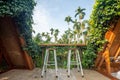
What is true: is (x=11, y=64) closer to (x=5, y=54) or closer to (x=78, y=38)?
(x=5, y=54)

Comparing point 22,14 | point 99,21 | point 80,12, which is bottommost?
point 99,21

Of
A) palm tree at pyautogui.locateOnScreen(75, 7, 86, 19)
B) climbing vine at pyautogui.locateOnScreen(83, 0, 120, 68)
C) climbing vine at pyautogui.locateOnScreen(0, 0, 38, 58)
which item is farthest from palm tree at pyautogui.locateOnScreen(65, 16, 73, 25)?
climbing vine at pyautogui.locateOnScreen(0, 0, 38, 58)

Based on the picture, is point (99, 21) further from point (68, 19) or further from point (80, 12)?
point (68, 19)

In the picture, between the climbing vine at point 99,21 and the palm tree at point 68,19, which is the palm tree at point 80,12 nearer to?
the palm tree at point 68,19

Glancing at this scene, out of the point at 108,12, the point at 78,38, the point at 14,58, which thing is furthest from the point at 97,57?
the point at 78,38

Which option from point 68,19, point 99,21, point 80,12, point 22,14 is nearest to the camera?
point 22,14

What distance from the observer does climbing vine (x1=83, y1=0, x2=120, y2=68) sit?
425 cm

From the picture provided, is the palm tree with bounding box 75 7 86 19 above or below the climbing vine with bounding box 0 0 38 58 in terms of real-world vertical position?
above

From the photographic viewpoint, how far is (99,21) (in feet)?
15.6

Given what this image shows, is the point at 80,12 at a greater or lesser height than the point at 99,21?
greater

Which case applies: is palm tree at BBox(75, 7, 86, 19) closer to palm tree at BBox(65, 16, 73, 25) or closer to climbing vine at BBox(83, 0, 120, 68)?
palm tree at BBox(65, 16, 73, 25)

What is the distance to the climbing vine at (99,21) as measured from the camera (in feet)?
13.9

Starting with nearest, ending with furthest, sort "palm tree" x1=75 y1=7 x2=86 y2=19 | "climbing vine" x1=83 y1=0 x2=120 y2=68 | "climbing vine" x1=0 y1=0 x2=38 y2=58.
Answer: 1. "climbing vine" x1=0 y1=0 x2=38 y2=58
2. "climbing vine" x1=83 y1=0 x2=120 y2=68
3. "palm tree" x1=75 y1=7 x2=86 y2=19

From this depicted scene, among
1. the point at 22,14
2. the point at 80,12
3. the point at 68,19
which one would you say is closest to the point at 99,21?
the point at 22,14
